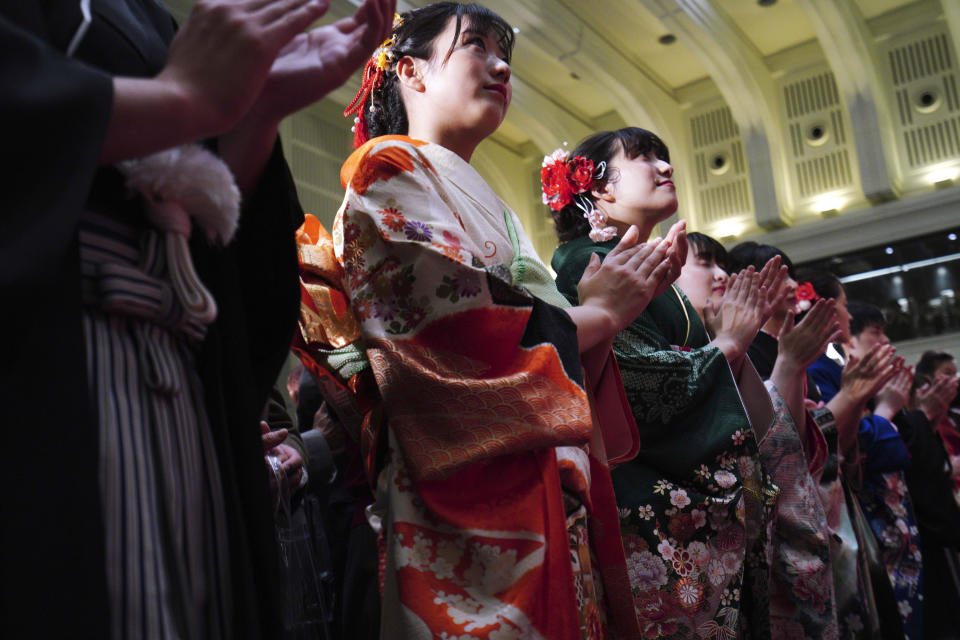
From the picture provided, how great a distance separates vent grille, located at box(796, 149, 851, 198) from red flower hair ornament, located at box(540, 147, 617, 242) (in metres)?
8.04

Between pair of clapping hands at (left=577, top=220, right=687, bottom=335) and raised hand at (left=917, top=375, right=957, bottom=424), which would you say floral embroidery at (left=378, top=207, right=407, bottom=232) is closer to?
pair of clapping hands at (left=577, top=220, right=687, bottom=335)

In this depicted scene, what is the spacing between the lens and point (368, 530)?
252 cm

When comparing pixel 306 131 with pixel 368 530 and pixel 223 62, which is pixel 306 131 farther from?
pixel 223 62

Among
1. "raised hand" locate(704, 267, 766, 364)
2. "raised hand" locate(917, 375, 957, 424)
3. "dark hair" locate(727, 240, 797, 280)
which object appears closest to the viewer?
"raised hand" locate(704, 267, 766, 364)

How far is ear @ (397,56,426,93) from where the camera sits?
1971 millimetres

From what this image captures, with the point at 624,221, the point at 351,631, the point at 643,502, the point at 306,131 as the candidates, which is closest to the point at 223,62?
the point at 643,502

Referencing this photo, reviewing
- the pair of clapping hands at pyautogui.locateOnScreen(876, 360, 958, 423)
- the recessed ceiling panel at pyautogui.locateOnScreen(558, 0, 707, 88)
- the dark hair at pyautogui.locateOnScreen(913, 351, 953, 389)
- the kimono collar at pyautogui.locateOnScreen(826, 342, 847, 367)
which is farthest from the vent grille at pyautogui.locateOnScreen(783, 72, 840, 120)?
the kimono collar at pyautogui.locateOnScreen(826, 342, 847, 367)

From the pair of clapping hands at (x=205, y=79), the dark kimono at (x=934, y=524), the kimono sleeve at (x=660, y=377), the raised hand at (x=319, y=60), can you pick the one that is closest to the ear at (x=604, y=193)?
the kimono sleeve at (x=660, y=377)

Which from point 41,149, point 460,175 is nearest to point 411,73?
point 460,175

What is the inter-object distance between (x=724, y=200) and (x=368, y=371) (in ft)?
30.9

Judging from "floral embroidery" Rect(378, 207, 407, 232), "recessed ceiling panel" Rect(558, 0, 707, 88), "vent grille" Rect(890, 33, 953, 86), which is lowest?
"floral embroidery" Rect(378, 207, 407, 232)

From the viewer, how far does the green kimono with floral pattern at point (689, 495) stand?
192cm

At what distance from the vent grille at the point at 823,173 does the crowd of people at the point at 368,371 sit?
752 cm

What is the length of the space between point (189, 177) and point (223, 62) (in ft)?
0.41
